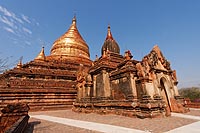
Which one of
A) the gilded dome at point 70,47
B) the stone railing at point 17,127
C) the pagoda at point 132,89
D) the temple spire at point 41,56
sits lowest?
the stone railing at point 17,127

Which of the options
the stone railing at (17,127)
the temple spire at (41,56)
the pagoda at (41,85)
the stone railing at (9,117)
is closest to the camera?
the stone railing at (17,127)

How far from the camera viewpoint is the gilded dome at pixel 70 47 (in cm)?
2814

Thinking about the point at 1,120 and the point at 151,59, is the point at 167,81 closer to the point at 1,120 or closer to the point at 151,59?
the point at 151,59

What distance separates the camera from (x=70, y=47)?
28.5m

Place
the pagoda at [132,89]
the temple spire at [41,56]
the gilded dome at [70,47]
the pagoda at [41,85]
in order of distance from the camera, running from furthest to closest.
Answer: the gilded dome at [70,47]
the temple spire at [41,56]
the pagoda at [41,85]
the pagoda at [132,89]

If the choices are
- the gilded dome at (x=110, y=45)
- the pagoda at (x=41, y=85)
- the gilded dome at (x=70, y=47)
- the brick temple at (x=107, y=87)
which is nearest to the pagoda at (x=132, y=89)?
the brick temple at (x=107, y=87)

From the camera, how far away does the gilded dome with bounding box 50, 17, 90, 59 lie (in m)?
28.1

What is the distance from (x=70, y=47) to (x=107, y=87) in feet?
60.2

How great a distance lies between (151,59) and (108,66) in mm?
4297

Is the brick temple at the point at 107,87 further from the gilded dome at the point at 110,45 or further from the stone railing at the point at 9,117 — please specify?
the stone railing at the point at 9,117

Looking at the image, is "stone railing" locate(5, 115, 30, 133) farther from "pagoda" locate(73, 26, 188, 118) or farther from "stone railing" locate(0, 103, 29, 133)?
"pagoda" locate(73, 26, 188, 118)

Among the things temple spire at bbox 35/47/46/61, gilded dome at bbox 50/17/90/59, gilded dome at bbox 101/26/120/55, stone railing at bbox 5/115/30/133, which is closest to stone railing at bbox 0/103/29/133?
stone railing at bbox 5/115/30/133

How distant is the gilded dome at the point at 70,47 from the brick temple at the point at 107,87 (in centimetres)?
638

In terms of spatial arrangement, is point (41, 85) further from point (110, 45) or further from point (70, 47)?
point (70, 47)
